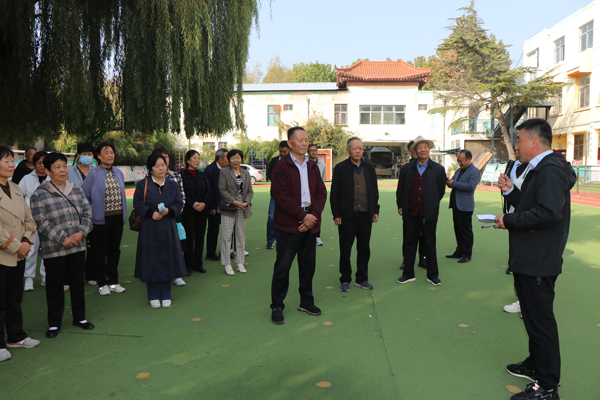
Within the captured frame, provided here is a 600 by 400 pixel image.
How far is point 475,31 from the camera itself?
1107 inches

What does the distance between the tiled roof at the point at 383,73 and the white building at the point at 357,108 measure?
0.30 feet

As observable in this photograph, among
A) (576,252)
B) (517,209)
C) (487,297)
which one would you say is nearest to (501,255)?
(576,252)

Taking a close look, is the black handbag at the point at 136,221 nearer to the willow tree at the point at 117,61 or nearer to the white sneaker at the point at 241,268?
the white sneaker at the point at 241,268

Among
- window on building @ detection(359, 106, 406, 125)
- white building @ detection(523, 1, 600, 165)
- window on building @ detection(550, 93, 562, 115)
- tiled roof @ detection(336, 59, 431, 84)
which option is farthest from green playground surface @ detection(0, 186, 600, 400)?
tiled roof @ detection(336, 59, 431, 84)

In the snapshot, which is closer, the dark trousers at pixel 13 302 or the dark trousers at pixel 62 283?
the dark trousers at pixel 13 302

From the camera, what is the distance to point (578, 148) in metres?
26.4

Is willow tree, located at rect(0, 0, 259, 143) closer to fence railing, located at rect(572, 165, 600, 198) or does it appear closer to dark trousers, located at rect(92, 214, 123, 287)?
dark trousers, located at rect(92, 214, 123, 287)

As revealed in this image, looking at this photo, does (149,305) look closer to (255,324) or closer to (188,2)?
(255,324)

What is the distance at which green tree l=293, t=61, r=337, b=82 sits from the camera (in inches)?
2202

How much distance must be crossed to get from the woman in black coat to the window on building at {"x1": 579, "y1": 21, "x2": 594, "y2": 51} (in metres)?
26.0

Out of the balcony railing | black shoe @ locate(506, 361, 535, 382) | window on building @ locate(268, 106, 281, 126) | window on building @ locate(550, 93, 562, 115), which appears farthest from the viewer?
window on building @ locate(268, 106, 281, 126)

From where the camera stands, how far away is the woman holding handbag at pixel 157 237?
16.3ft

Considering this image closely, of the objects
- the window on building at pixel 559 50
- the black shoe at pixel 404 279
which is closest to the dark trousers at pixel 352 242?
the black shoe at pixel 404 279

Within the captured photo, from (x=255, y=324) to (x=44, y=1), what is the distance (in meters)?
5.48
